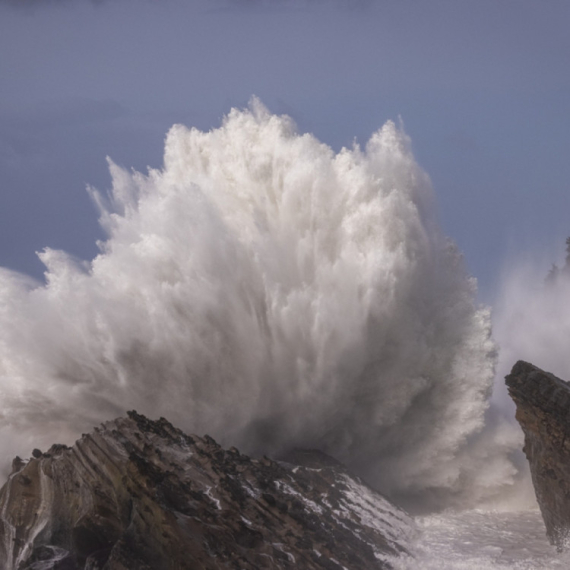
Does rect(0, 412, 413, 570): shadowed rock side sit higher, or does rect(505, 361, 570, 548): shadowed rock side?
rect(505, 361, 570, 548): shadowed rock side

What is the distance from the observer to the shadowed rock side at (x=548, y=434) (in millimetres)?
27578

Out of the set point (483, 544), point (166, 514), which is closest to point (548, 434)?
point (483, 544)

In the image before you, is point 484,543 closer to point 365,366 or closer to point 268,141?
point 365,366

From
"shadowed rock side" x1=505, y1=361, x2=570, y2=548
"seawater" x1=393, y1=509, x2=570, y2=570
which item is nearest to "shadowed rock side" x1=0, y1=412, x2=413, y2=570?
"seawater" x1=393, y1=509, x2=570, y2=570

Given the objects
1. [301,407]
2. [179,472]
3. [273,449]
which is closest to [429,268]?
Answer: [301,407]

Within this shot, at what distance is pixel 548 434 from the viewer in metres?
28.2

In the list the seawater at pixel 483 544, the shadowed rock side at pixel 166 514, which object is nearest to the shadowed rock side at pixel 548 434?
the seawater at pixel 483 544

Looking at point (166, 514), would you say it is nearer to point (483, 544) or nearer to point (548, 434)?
point (548, 434)

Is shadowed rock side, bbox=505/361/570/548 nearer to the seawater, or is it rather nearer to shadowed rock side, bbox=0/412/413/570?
the seawater

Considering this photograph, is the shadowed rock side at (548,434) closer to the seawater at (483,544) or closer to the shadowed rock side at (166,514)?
the seawater at (483,544)

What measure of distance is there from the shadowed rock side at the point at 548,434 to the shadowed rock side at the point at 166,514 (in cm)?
669

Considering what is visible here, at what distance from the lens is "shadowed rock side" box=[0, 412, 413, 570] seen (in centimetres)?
2331

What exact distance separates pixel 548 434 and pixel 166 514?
15.8 meters

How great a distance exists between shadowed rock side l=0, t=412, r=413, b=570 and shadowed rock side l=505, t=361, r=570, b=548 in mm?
6694
